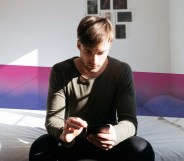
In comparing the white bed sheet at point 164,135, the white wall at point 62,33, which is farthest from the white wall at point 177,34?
the white bed sheet at point 164,135

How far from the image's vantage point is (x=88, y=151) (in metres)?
0.88

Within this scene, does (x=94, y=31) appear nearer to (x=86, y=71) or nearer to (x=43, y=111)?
(x=86, y=71)

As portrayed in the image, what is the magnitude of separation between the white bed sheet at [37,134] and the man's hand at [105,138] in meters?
0.35

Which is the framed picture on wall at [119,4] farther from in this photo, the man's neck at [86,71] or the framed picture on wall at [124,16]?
the man's neck at [86,71]

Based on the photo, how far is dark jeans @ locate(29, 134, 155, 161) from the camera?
32.3 inches

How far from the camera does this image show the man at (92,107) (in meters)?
0.82

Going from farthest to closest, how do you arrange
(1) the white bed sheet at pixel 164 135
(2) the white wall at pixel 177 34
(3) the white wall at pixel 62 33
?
(3) the white wall at pixel 62 33
(2) the white wall at pixel 177 34
(1) the white bed sheet at pixel 164 135

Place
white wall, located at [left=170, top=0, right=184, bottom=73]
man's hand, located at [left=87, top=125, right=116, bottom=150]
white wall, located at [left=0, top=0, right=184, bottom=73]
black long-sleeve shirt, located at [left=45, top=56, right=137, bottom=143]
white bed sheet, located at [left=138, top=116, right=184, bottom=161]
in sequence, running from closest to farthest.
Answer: man's hand, located at [left=87, top=125, right=116, bottom=150]
black long-sleeve shirt, located at [left=45, top=56, right=137, bottom=143]
white bed sheet, located at [left=138, top=116, right=184, bottom=161]
white wall, located at [left=170, top=0, right=184, bottom=73]
white wall, located at [left=0, top=0, right=184, bottom=73]

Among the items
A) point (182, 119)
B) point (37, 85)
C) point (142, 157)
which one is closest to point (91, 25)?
point (142, 157)

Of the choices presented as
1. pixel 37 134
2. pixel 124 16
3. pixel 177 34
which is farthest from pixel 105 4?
pixel 37 134

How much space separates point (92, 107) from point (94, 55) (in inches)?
7.3

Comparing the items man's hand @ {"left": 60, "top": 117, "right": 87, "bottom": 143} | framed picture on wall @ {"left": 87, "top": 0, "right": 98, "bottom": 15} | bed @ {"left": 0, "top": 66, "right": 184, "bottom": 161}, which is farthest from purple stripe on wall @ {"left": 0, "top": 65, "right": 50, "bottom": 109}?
man's hand @ {"left": 60, "top": 117, "right": 87, "bottom": 143}

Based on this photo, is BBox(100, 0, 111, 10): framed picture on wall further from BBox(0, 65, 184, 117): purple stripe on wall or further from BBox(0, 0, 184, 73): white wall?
BBox(0, 65, 184, 117): purple stripe on wall

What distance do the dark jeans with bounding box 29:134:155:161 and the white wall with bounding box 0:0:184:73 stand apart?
1.65 m
